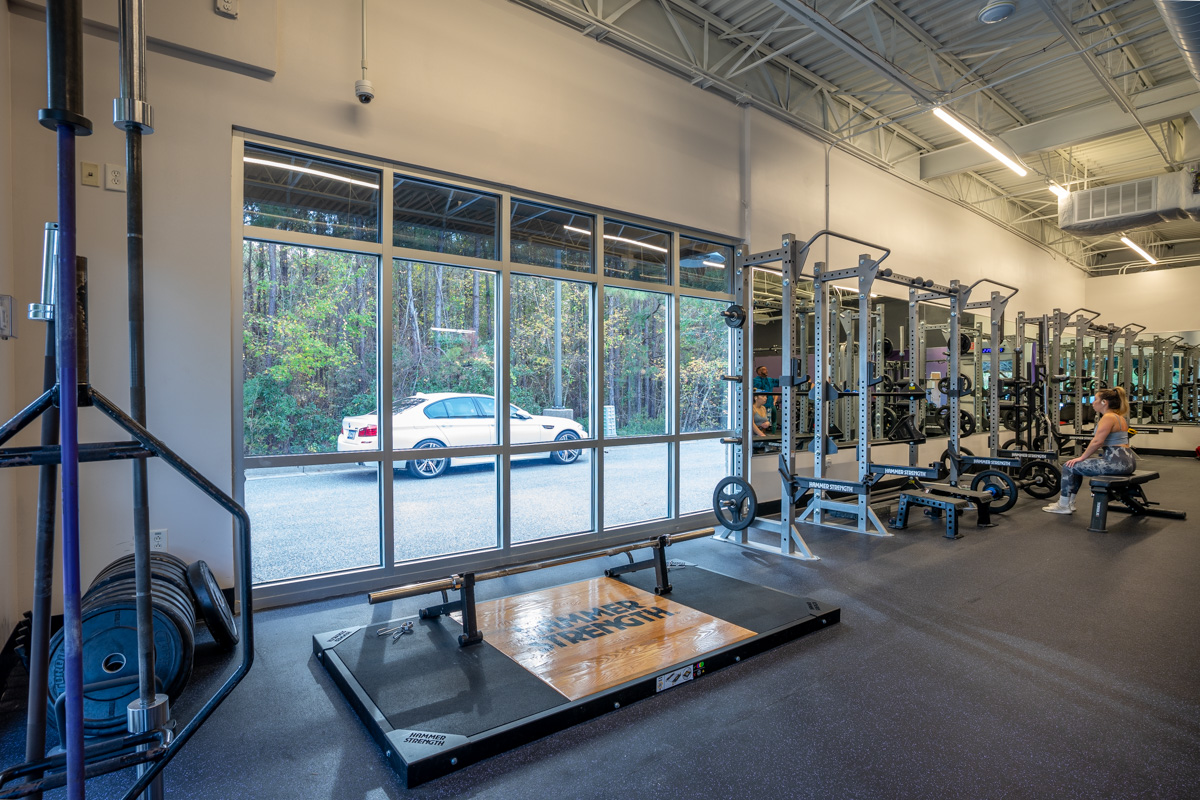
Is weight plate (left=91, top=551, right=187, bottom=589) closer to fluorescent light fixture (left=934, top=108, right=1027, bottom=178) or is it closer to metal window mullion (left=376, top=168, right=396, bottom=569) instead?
metal window mullion (left=376, top=168, right=396, bottom=569)

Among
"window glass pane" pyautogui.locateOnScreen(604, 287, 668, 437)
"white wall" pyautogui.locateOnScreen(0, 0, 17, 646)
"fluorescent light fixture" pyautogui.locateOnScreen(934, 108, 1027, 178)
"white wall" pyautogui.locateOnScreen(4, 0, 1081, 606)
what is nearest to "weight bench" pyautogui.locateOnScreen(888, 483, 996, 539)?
"window glass pane" pyautogui.locateOnScreen(604, 287, 668, 437)

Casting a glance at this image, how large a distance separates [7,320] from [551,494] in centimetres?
333

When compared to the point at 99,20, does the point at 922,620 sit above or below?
below

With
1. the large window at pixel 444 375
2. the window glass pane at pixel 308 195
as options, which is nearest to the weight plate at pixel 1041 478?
the large window at pixel 444 375

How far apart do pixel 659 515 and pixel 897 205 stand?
5.75m

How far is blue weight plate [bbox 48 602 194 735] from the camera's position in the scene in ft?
6.98

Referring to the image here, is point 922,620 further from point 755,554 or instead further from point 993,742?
point 755,554

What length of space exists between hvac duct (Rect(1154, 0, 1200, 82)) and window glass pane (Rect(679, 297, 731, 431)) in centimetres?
376

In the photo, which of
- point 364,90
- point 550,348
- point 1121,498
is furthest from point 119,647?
point 1121,498

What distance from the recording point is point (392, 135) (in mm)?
3891

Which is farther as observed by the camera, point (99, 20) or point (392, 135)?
point (392, 135)

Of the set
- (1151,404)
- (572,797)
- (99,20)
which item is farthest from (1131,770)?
(1151,404)

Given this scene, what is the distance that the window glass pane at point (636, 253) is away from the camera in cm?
520

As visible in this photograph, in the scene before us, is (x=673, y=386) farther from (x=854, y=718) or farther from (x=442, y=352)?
(x=854, y=718)
